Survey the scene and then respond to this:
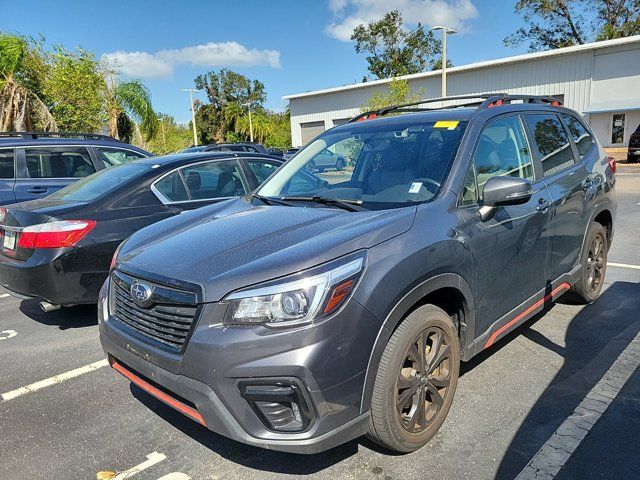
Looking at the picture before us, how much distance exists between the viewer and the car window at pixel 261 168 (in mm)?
5828

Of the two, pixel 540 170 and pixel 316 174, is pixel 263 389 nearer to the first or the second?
pixel 316 174

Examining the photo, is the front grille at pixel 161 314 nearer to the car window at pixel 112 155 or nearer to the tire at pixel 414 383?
the tire at pixel 414 383

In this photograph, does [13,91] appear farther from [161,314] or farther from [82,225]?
[161,314]

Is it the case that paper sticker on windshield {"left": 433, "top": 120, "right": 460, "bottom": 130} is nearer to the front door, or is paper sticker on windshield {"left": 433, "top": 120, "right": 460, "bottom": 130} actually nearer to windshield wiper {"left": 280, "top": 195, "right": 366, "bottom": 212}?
the front door

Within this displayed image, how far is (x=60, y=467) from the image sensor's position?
2701mm

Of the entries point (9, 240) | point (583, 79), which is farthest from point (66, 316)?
point (583, 79)

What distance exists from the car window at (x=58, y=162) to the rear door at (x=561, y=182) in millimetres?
6132

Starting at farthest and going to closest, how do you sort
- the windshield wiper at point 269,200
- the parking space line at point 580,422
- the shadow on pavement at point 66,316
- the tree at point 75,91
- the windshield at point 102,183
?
the tree at point 75,91, the shadow on pavement at point 66,316, the windshield at point 102,183, the windshield wiper at point 269,200, the parking space line at point 580,422

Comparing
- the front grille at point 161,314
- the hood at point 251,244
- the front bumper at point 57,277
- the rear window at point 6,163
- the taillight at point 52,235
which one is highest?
the rear window at point 6,163

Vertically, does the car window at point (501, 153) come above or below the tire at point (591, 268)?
above

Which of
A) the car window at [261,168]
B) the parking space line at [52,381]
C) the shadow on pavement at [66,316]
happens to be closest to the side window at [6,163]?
the shadow on pavement at [66,316]

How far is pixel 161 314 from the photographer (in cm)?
242

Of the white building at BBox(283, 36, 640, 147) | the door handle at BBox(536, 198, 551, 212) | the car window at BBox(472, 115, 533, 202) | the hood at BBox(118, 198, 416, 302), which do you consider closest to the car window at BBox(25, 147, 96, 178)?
the hood at BBox(118, 198, 416, 302)

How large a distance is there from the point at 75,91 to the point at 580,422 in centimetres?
2084
